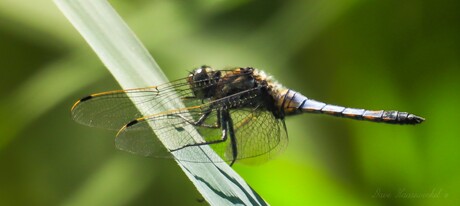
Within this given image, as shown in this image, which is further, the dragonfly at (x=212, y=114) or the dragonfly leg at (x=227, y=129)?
the dragonfly leg at (x=227, y=129)

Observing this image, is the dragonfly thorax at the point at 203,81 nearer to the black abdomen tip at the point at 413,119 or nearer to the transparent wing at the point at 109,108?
the transparent wing at the point at 109,108

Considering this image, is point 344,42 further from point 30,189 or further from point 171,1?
point 30,189

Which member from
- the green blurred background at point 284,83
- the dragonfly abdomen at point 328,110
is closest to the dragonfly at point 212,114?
the dragonfly abdomen at point 328,110

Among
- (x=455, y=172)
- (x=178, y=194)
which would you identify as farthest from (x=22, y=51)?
(x=455, y=172)

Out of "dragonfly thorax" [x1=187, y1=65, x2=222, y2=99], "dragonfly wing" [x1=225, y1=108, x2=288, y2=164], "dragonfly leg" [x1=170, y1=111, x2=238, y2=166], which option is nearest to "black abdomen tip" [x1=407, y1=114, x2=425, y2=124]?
"dragonfly wing" [x1=225, y1=108, x2=288, y2=164]

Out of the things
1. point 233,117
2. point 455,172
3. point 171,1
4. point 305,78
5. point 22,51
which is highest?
point 22,51

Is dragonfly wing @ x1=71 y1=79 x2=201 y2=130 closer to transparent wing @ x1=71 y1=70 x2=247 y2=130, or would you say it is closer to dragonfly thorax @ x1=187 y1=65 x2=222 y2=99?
transparent wing @ x1=71 y1=70 x2=247 y2=130

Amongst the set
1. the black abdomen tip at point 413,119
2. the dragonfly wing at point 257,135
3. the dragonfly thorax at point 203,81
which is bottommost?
the black abdomen tip at point 413,119

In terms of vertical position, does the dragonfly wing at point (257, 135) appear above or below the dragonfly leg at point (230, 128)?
below
